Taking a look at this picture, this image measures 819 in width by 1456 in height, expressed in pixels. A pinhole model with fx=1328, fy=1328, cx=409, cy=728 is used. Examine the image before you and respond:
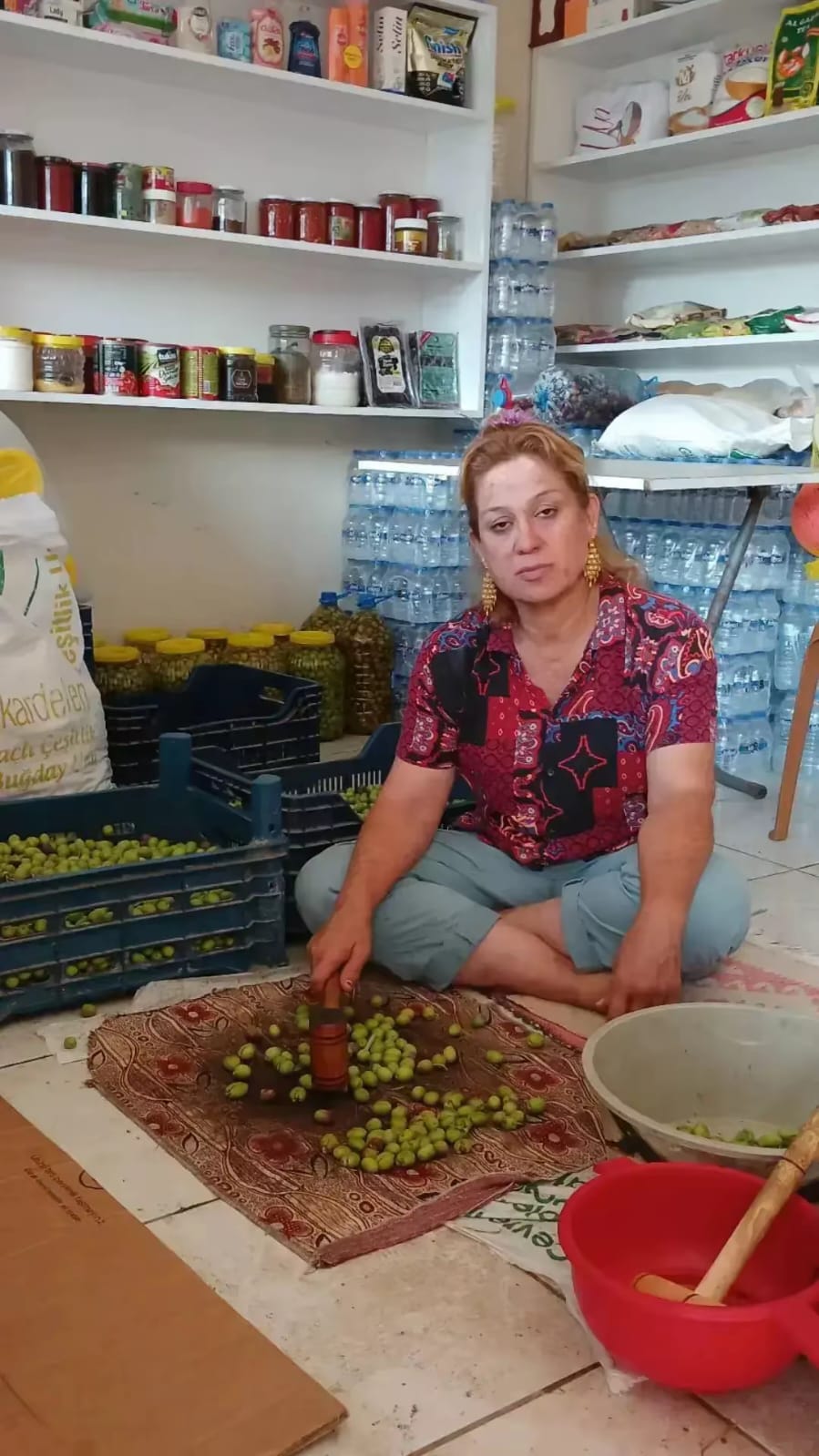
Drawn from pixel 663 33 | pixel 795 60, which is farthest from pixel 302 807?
pixel 663 33

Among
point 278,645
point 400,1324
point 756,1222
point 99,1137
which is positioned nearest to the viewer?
point 756,1222

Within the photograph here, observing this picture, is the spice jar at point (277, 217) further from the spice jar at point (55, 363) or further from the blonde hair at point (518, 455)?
the blonde hair at point (518, 455)

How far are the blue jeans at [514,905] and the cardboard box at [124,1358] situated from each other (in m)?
0.62

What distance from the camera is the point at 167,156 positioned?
10.2ft

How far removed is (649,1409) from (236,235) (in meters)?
2.64

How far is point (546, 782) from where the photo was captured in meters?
1.77

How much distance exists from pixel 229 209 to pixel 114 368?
0.53 metres

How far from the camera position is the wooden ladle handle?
1007 millimetres

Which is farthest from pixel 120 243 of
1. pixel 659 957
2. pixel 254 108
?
pixel 659 957

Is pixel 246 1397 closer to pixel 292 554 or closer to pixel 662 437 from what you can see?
pixel 662 437

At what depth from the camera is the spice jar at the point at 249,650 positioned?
10.2 ft

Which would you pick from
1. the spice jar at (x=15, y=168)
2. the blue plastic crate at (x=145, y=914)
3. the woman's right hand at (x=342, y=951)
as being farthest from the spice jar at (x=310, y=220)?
the woman's right hand at (x=342, y=951)

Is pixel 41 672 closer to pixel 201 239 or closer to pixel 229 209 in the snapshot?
pixel 201 239

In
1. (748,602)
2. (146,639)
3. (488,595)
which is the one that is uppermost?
(488,595)
